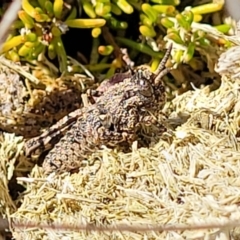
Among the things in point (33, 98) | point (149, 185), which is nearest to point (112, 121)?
point (149, 185)

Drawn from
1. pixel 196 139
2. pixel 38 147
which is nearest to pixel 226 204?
pixel 196 139

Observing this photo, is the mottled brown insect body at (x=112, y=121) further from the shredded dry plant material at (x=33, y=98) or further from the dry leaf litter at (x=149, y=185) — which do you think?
the shredded dry plant material at (x=33, y=98)

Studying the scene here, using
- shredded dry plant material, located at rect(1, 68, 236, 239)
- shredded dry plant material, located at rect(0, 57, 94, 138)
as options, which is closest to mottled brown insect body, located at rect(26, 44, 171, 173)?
shredded dry plant material, located at rect(1, 68, 236, 239)

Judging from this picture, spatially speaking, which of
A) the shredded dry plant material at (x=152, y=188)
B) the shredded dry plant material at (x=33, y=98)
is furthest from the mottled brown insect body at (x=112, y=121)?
the shredded dry plant material at (x=33, y=98)

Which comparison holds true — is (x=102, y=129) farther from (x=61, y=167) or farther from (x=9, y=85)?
(x=9, y=85)

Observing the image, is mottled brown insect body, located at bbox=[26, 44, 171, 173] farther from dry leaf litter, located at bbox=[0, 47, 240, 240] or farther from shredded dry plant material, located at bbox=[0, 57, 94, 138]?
shredded dry plant material, located at bbox=[0, 57, 94, 138]

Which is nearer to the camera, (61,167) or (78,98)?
Result: (61,167)

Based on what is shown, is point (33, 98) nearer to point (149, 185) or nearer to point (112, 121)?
point (112, 121)
